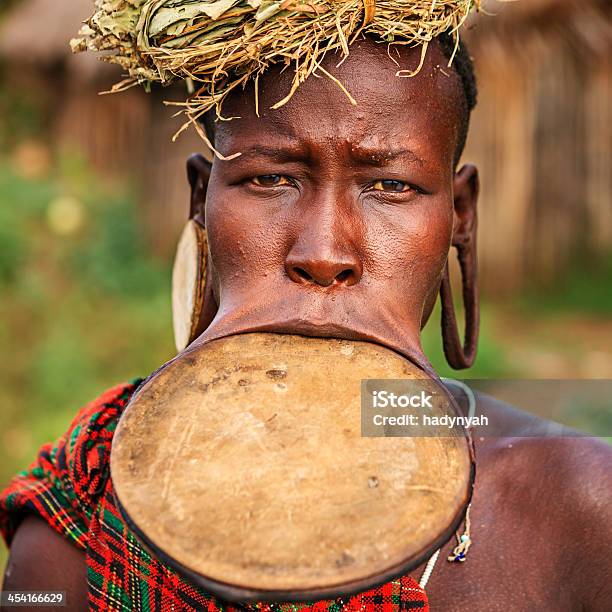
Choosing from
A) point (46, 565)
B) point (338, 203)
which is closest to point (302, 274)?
point (338, 203)

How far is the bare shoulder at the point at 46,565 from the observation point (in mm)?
2260

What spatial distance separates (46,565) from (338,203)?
116cm

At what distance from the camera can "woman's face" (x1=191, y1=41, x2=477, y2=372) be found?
1830 millimetres

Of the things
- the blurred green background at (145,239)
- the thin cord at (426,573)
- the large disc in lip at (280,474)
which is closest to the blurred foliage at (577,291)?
the blurred green background at (145,239)

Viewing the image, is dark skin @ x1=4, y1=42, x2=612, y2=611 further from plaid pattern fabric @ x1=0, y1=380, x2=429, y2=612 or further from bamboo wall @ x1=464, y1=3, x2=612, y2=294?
bamboo wall @ x1=464, y1=3, x2=612, y2=294

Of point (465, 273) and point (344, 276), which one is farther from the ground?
point (465, 273)

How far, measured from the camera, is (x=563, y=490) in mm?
2205

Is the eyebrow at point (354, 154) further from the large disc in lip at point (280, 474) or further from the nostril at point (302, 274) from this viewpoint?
the large disc in lip at point (280, 474)

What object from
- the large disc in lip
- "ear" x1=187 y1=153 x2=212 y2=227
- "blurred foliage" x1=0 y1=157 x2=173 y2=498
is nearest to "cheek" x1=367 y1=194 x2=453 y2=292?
the large disc in lip

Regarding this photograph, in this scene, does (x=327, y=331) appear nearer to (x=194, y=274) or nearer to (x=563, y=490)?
(x=194, y=274)

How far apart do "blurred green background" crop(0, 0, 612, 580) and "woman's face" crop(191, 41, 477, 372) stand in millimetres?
4296

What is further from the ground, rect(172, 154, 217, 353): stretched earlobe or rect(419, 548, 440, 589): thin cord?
rect(172, 154, 217, 353): stretched earlobe

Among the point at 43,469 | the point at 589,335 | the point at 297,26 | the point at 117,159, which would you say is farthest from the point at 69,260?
the point at 297,26

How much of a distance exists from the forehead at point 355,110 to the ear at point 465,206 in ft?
1.03
